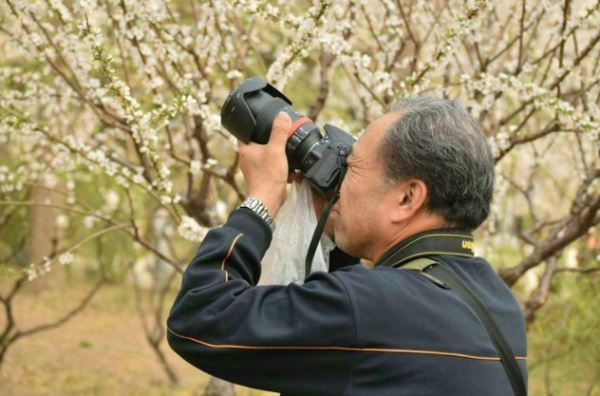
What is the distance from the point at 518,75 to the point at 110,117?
188 cm

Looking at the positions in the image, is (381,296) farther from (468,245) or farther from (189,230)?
(189,230)

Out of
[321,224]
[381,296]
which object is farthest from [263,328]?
[321,224]

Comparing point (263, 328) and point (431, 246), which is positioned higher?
point (431, 246)

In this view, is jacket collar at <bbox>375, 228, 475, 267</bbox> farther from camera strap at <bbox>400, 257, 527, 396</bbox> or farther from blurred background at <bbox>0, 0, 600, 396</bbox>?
blurred background at <bbox>0, 0, 600, 396</bbox>

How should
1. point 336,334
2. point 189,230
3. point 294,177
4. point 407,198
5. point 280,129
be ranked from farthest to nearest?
point 189,230
point 294,177
point 280,129
point 407,198
point 336,334

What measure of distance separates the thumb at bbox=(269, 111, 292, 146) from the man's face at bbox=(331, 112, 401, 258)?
173mm

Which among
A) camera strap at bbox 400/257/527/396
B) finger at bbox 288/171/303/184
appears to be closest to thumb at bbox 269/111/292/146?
finger at bbox 288/171/303/184

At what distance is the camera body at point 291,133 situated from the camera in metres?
1.97

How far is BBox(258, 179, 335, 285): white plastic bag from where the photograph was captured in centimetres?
215

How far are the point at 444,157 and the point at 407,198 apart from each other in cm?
14

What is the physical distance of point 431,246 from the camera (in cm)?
179

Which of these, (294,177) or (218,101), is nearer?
(294,177)

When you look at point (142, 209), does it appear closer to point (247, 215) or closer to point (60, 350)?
point (60, 350)

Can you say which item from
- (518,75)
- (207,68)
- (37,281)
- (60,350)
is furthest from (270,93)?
(37,281)
